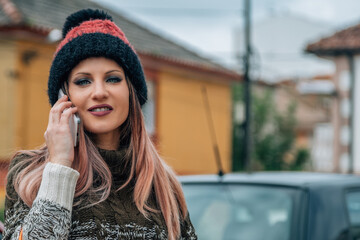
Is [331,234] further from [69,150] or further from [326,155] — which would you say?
[326,155]

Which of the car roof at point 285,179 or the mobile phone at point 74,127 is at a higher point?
the mobile phone at point 74,127

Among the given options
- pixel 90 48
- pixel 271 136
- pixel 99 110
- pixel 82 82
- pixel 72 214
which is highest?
pixel 90 48

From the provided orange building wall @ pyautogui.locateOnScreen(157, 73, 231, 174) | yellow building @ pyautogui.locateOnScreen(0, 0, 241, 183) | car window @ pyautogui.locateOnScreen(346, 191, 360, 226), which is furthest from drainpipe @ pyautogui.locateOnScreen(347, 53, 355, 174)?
car window @ pyautogui.locateOnScreen(346, 191, 360, 226)

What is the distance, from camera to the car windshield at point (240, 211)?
3.55 m

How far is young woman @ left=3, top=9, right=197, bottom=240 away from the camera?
1999 millimetres

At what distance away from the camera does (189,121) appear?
16594 millimetres

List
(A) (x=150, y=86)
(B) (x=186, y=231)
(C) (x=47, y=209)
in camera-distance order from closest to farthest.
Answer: (C) (x=47, y=209) → (B) (x=186, y=231) → (A) (x=150, y=86)

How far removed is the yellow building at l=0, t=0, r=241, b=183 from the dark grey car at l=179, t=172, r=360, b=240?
4833 millimetres

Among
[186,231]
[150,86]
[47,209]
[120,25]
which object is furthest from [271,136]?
[47,209]

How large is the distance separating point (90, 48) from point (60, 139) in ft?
1.20

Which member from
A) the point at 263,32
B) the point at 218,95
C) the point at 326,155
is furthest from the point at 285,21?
the point at 218,95

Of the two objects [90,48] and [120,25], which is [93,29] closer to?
[90,48]

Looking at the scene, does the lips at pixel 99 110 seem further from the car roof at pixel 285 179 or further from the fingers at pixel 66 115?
the car roof at pixel 285 179

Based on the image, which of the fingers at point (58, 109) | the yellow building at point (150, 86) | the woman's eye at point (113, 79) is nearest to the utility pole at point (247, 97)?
the yellow building at point (150, 86)
